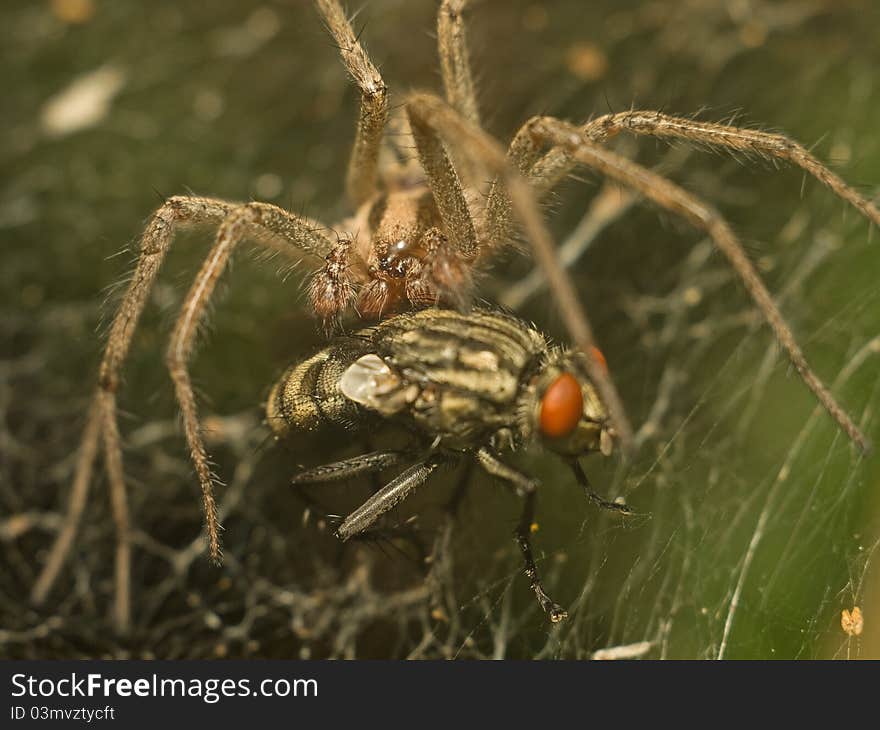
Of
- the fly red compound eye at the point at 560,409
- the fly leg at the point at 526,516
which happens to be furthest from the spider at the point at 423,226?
the fly leg at the point at 526,516

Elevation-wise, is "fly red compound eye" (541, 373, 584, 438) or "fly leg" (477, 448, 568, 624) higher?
"fly red compound eye" (541, 373, 584, 438)

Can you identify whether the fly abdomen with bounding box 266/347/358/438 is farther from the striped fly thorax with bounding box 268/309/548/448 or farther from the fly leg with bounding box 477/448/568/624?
the fly leg with bounding box 477/448/568/624

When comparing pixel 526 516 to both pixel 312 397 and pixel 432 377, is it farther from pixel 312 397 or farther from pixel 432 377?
pixel 312 397

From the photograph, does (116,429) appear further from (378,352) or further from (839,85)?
(839,85)

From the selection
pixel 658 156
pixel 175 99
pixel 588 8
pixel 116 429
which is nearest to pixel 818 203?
pixel 658 156

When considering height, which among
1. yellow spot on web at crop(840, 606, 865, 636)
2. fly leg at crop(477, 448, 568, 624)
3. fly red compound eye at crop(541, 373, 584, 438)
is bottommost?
yellow spot on web at crop(840, 606, 865, 636)

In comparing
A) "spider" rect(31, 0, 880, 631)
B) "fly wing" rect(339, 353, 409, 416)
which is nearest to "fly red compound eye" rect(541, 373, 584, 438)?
"spider" rect(31, 0, 880, 631)

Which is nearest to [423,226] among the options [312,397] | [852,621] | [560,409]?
[312,397]
